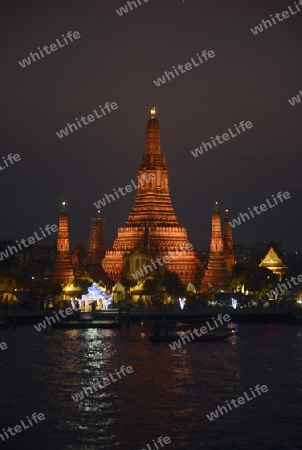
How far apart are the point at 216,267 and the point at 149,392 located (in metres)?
64.2

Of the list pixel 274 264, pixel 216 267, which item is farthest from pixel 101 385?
pixel 274 264

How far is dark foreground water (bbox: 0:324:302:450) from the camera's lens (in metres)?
45.2

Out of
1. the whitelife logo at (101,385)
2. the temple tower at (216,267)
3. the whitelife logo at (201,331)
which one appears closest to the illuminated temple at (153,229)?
the temple tower at (216,267)

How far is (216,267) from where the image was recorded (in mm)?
119438

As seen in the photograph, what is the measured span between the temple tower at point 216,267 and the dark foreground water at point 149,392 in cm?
3411

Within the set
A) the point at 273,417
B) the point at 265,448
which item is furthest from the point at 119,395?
the point at 265,448

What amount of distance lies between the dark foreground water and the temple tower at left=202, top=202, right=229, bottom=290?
34.1 meters

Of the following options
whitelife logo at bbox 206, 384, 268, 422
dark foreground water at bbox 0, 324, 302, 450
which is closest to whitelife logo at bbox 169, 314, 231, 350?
dark foreground water at bbox 0, 324, 302, 450

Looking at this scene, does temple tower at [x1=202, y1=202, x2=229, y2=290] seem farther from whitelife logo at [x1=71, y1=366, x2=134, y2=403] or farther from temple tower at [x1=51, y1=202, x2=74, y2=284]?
whitelife logo at [x1=71, y1=366, x2=134, y2=403]

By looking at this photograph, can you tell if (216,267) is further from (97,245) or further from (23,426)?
(23,426)

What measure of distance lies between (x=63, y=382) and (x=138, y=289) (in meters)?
53.1

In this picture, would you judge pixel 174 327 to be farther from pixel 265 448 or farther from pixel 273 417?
pixel 265 448

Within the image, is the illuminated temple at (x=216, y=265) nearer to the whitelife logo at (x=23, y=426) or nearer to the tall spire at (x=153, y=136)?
the tall spire at (x=153, y=136)

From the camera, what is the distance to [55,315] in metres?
100
